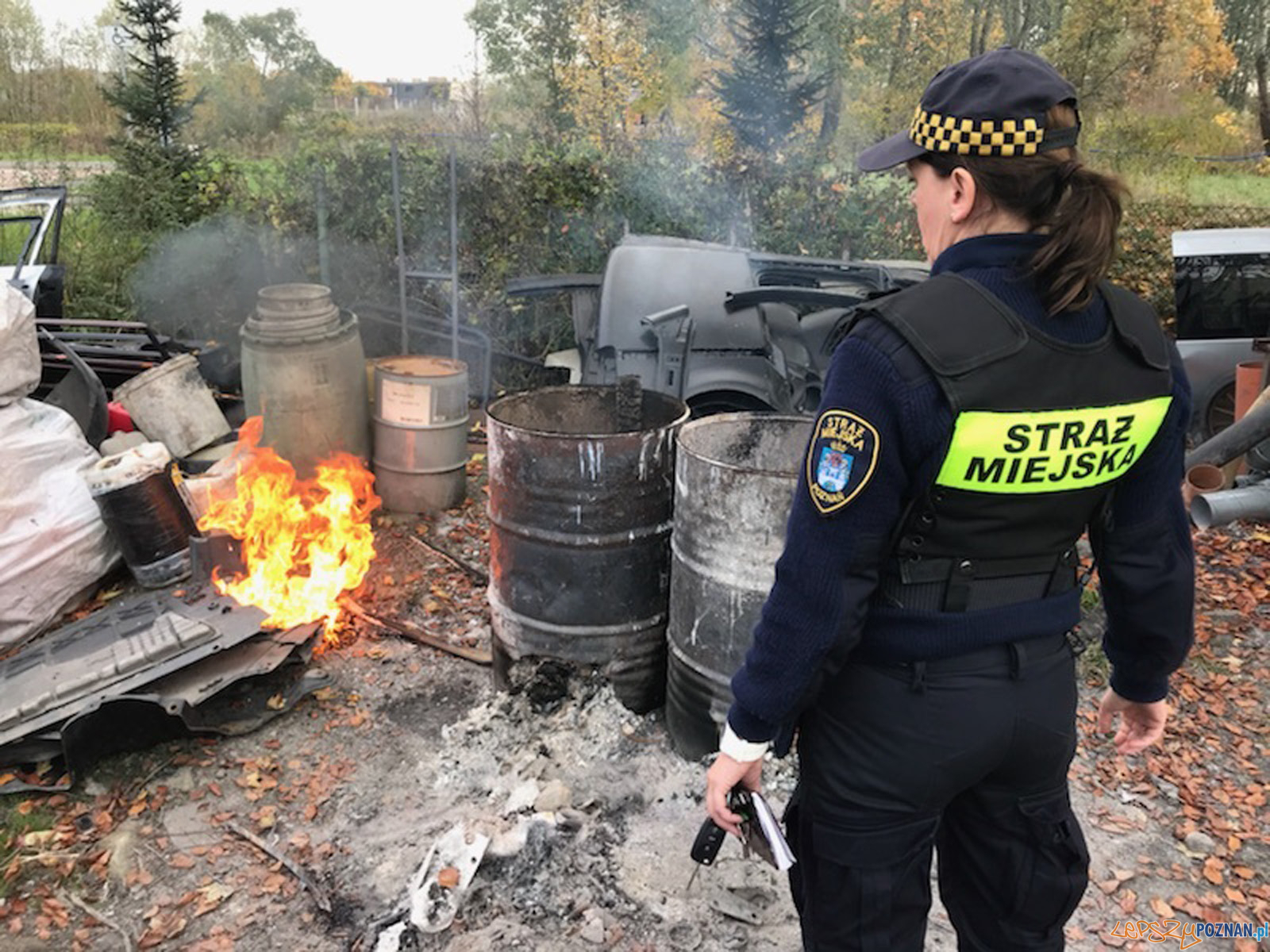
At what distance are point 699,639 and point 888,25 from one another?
993 inches

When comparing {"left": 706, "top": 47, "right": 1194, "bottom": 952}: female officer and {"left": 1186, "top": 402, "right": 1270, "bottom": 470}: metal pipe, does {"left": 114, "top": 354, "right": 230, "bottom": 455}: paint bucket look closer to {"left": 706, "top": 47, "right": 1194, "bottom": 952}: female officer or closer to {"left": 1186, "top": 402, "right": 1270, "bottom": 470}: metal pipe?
{"left": 706, "top": 47, "right": 1194, "bottom": 952}: female officer

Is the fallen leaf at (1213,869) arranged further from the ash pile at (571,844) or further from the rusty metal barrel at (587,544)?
the rusty metal barrel at (587,544)

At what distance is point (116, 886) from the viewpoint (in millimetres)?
3328

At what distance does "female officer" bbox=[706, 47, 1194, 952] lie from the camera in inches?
62.7

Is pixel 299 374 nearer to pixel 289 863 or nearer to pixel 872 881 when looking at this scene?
pixel 289 863

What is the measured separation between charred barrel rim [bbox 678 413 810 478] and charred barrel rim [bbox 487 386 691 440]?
25 cm

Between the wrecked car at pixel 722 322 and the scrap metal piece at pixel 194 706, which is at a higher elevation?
the wrecked car at pixel 722 322

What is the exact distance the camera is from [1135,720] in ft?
7.23

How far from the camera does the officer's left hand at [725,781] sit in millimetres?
1862

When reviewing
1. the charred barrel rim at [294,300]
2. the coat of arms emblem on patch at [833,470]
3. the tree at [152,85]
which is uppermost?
the tree at [152,85]

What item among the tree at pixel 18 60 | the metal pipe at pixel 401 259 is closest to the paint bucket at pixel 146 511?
the metal pipe at pixel 401 259

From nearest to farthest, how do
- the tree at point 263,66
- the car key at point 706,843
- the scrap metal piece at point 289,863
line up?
the car key at point 706,843, the scrap metal piece at point 289,863, the tree at point 263,66

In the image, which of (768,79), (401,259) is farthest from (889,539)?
(768,79)

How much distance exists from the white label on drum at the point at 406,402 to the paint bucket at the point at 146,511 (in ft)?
4.94
